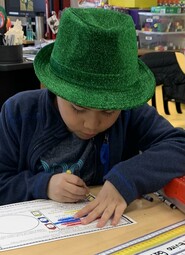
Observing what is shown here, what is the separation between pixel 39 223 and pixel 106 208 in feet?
0.42

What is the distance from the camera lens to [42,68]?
0.83 metres

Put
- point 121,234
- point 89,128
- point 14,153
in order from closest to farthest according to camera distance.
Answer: point 121,234 → point 89,128 → point 14,153

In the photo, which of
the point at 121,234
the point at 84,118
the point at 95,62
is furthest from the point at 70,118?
the point at 121,234

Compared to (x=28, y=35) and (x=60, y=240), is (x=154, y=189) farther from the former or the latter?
(x=28, y=35)

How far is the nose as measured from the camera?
79cm

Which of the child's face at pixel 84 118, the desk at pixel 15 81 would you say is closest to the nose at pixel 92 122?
the child's face at pixel 84 118

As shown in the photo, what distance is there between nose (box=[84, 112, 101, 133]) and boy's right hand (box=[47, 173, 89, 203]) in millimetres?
109

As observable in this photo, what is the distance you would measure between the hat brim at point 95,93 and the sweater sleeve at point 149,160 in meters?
0.14

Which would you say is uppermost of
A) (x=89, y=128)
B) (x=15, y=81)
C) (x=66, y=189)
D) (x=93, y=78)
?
(x=93, y=78)

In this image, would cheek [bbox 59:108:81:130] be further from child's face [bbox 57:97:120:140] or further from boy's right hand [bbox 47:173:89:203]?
boy's right hand [bbox 47:173:89:203]

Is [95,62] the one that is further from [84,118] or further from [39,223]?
[39,223]

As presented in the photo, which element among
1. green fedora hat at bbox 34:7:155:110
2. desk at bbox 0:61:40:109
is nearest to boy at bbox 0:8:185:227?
green fedora hat at bbox 34:7:155:110

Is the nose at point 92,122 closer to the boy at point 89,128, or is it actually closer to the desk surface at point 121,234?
the boy at point 89,128

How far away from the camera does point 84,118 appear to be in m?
0.81
